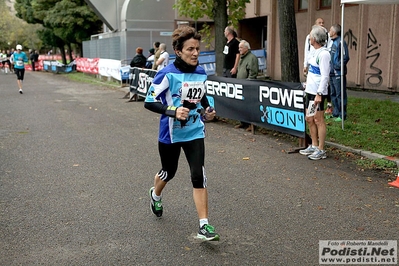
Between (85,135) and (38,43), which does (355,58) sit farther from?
(38,43)

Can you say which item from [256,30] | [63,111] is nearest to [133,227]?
[63,111]

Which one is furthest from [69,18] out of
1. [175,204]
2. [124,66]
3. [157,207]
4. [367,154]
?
[157,207]

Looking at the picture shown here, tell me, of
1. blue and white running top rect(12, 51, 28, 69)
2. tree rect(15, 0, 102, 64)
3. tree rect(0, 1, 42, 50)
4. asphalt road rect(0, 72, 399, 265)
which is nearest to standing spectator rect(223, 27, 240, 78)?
asphalt road rect(0, 72, 399, 265)

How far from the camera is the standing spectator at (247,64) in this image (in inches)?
400

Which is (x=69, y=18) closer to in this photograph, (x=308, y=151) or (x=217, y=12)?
(x=217, y=12)

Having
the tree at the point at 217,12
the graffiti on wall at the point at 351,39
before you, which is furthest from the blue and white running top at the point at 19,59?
the graffiti on wall at the point at 351,39

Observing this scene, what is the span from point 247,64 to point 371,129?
2981 millimetres

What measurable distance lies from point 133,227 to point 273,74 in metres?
18.6

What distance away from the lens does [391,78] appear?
597 inches

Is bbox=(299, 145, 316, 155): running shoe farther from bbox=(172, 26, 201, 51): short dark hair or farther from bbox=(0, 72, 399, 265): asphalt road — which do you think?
bbox=(172, 26, 201, 51): short dark hair

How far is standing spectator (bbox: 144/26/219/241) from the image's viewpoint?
4.25m

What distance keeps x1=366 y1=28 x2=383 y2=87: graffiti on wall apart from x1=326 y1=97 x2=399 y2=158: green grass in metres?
3.64

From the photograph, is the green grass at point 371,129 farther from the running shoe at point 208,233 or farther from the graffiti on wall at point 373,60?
the running shoe at point 208,233

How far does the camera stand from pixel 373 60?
1591cm
